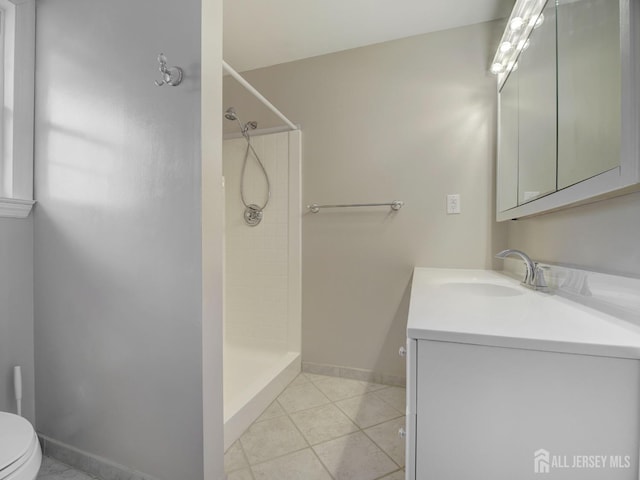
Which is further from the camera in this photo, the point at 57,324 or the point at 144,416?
the point at 57,324

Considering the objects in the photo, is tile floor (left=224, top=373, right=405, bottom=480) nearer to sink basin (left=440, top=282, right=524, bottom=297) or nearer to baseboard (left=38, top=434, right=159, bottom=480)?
baseboard (left=38, top=434, right=159, bottom=480)

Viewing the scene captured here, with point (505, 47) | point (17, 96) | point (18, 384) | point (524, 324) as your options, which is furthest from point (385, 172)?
point (18, 384)

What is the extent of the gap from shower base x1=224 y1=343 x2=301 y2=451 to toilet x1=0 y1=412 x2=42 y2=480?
689 millimetres

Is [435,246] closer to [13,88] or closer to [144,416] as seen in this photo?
[144,416]

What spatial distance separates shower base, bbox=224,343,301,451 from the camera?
4.70ft

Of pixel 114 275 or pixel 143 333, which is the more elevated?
pixel 114 275

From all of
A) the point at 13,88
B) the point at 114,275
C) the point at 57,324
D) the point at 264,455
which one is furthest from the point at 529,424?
the point at 13,88

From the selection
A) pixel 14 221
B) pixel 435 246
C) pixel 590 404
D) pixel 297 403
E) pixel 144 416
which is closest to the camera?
pixel 590 404

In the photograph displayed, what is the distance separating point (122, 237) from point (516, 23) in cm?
200

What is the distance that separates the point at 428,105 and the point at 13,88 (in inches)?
84.7

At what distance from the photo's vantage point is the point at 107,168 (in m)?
1.19

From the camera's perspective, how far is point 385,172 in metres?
1.97

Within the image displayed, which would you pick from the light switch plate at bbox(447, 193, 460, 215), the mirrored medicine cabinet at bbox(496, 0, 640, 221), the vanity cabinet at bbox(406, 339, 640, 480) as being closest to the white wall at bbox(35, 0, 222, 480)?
the vanity cabinet at bbox(406, 339, 640, 480)

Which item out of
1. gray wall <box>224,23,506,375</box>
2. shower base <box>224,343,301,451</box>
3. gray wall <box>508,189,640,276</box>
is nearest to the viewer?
gray wall <box>508,189,640,276</box>
